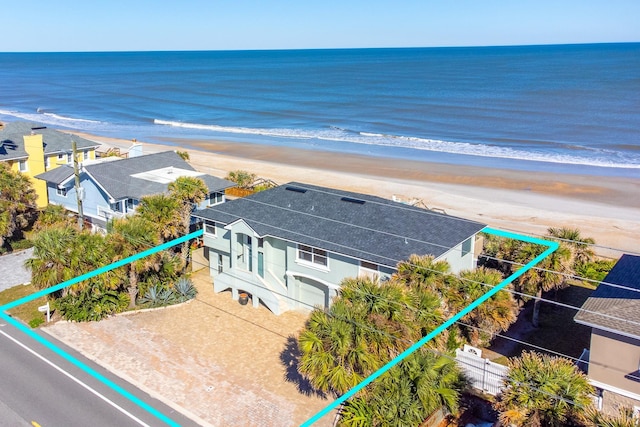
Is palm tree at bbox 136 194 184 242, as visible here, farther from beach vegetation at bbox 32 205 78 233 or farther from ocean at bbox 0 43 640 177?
ocean at bbox 0 43 640 177

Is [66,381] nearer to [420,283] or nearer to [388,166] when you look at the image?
[420,283]

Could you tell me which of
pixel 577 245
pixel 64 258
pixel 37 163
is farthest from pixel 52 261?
pixel 577 245

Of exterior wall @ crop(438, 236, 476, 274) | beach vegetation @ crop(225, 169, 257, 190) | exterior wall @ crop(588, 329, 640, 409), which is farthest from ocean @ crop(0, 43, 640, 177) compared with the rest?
exterior wall @ crop(588, 329, 640, 409)

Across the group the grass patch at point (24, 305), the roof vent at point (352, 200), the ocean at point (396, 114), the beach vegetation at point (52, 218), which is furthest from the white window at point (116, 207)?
the ocean at point (396, 114)

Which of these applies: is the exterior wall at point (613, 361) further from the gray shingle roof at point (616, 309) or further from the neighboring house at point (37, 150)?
the neighboring house at point (37, 150)

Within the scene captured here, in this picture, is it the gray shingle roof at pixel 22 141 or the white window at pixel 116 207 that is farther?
the gray shingle roof at pixel 22 141

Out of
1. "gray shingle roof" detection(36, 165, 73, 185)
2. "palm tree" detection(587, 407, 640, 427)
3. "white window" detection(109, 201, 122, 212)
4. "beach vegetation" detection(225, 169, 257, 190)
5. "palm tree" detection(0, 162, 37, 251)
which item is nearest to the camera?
"palm tree" detection(587, 407, 640, 427)
